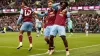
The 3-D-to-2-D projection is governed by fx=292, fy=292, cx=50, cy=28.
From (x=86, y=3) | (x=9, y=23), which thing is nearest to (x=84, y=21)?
(x=86, y=3)

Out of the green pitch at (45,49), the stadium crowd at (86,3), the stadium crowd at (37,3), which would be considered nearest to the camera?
the green pitch at (45,49)

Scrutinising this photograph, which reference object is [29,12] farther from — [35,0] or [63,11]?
[35,0]

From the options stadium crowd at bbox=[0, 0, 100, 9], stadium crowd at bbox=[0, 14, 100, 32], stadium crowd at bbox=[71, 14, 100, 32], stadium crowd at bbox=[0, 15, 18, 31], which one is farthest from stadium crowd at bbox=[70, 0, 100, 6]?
stadium crowd at bbox=[0, 15, 18, 31]

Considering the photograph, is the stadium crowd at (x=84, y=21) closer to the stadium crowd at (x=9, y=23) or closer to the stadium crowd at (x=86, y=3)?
the stadium crowd at (x=9, y=23)

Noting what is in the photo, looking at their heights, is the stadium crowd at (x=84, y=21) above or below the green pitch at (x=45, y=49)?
below

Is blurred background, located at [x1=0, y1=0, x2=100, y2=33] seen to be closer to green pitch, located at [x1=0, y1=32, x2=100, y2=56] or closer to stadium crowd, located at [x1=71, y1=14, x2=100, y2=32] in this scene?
stadium crowd, located at [x1=71, y1=14, x2=100, y2=32]

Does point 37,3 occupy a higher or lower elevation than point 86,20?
higher

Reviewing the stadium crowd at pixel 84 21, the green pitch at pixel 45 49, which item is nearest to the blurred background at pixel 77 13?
the stadium crowd at pixel 84 21

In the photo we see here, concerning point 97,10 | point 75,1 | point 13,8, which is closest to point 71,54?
point 97,10

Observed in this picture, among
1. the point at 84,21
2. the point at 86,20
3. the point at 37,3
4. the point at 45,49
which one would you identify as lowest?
the point at 84,21

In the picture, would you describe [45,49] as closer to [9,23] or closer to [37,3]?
[9,23]

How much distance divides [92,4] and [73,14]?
11.6ft

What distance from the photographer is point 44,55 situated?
12875mm

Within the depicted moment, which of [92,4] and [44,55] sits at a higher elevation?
[44,55]
